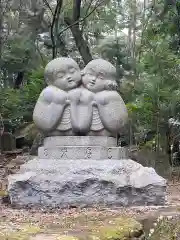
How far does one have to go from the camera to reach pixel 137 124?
482 inches

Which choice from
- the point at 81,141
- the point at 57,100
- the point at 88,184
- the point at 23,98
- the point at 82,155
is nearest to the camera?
the point at 88,184

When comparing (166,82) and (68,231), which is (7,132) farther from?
(68,231)

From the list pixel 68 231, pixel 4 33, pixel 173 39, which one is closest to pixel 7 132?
pixel 4 33

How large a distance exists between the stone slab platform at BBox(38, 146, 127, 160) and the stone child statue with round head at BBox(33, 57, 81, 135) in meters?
0.32

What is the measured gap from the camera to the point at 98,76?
277 inches

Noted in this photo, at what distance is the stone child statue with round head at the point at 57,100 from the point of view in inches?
270

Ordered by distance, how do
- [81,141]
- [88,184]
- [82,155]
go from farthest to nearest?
[81,141] → [82,155] → [88,184]

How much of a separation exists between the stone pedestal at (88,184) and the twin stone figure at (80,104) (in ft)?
1.41

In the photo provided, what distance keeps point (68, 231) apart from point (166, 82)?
735 centimetres

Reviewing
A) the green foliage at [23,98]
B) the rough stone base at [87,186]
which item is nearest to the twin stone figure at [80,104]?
the rough stone base at [87,186]

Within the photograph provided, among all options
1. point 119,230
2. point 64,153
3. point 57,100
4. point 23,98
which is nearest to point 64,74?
point 57,100

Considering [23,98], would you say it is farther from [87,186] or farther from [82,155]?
[87,186]

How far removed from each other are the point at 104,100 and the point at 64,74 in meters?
0.75

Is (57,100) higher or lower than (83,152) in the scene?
higher
